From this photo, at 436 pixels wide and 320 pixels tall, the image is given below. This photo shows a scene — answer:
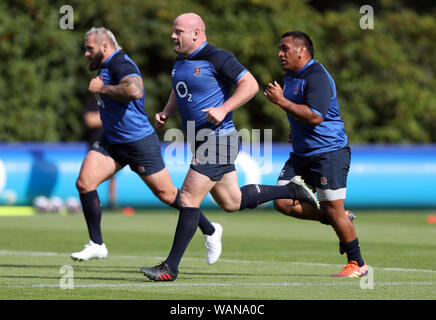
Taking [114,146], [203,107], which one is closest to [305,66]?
[203,107]

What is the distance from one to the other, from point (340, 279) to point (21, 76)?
57.1 ft

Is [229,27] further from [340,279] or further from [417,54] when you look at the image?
[340,279]

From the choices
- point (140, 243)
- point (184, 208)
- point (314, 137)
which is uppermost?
point (314, 137)

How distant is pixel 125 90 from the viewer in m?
8.75

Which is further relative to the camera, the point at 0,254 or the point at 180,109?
the point at 0,254

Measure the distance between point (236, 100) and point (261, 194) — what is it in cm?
111

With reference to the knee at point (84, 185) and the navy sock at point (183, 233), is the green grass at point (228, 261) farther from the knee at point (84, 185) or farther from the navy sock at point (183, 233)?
the knee at point (84, 185)

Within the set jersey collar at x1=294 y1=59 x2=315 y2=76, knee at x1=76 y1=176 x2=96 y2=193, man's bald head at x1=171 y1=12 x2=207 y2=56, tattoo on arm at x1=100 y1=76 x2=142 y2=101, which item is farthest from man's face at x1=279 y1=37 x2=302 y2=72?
knee at x1=76 y1=176 x2=96 y2=193

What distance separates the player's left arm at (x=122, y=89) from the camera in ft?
28.7

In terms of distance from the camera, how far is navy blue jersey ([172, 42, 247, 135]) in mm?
8195

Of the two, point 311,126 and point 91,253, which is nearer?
point 311,126

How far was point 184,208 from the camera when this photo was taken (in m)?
8.14

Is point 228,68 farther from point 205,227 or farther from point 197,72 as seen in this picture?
point 205,227
